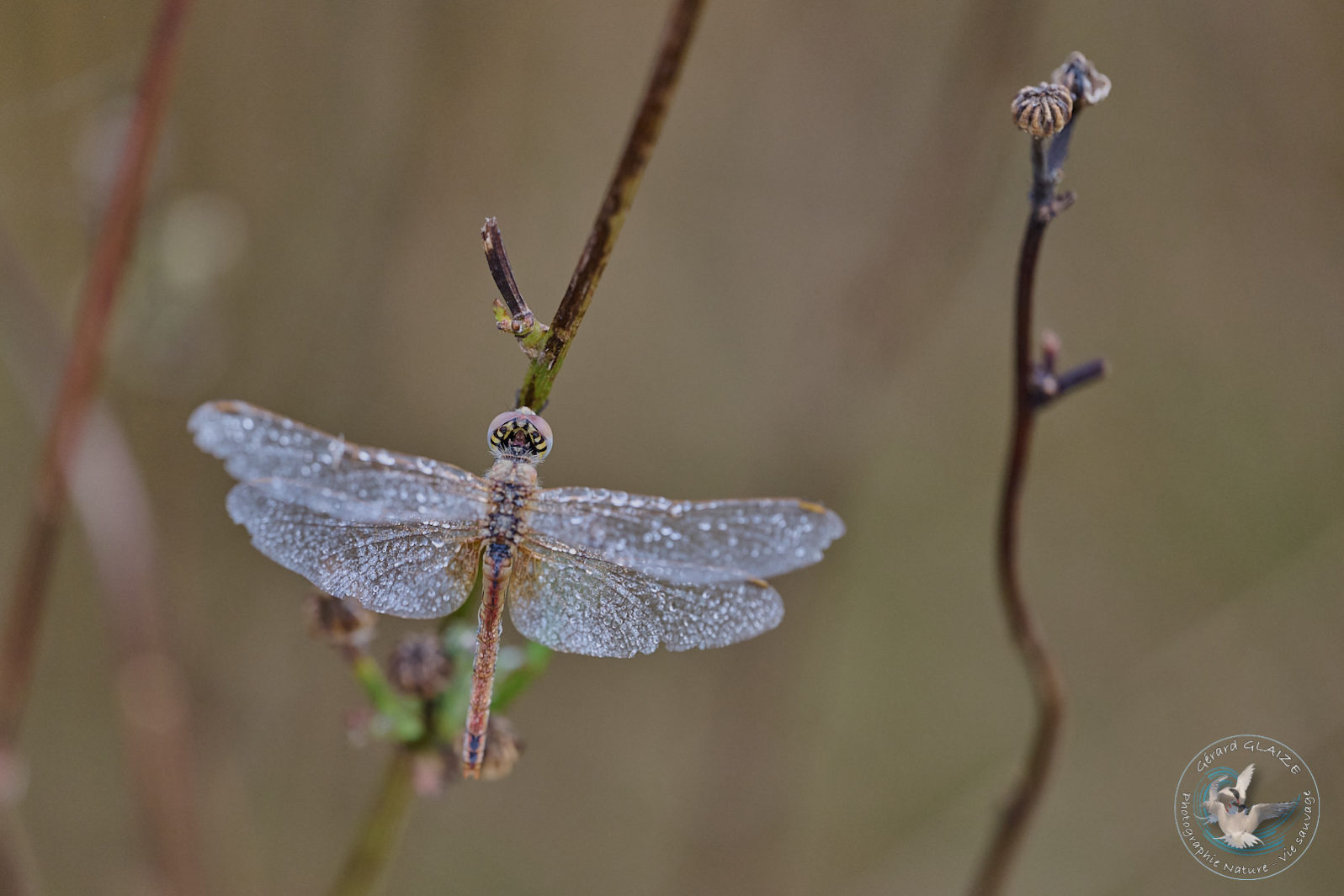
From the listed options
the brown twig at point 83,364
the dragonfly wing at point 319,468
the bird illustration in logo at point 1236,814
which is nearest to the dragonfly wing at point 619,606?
the dragonfly wing at point 319,468

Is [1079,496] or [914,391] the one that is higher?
[914,391]

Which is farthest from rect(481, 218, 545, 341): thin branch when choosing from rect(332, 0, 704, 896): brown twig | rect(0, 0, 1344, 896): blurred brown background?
rect(0, 0, 1344, 896): blurred brown background

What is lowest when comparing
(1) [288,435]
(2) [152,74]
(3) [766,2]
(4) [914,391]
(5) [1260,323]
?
(1) [288,435]

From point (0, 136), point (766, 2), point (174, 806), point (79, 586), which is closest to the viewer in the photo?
point (174, 806)

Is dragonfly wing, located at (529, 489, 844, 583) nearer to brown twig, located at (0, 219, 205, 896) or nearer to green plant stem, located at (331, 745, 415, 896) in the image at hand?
green plant stem, located at (331, 745, 415, 896)

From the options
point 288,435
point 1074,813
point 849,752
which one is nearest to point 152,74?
point 288,435

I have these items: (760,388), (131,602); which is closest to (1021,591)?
(131,602)

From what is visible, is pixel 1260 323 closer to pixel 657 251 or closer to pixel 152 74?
pixel 657 251
